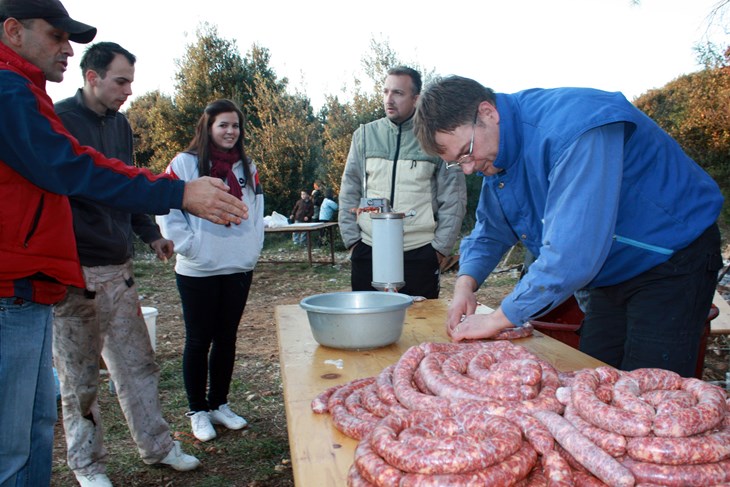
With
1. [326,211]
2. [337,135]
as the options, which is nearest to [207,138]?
[326,211]

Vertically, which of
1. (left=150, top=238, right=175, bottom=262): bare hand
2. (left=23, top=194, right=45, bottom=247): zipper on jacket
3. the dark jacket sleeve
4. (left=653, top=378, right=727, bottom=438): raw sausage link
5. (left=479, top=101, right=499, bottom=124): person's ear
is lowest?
(left=653, top=378, right=727, bottom=438): raw sausage link

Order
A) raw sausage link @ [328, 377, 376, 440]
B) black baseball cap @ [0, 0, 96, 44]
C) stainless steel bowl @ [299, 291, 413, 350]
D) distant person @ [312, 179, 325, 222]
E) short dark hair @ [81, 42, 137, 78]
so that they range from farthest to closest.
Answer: distant person @ [312, 179, 325, 222] < short dark hair @ [81, 42, 137, 78] < stainless steel bowl @ [299, 291, 413, 350] < black baseball cap @ [0, 0, 96, 44] < raw sausage link @ [328, 377, 376, 440]

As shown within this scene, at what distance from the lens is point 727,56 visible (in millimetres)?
13008

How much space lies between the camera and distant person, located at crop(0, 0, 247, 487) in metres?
2.05

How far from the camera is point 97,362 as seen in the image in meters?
3.20

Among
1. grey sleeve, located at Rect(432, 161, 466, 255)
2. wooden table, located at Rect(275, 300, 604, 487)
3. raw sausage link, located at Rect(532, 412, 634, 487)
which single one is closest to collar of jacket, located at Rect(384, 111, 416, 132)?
grey sleeve, located at Rect(432, 161, 466, 255)

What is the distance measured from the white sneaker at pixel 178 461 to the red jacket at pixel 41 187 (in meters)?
1.67

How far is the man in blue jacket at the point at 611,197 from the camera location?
6.42 ft

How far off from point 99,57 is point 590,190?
2.72 m

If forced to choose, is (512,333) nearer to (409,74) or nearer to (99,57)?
(409,74)

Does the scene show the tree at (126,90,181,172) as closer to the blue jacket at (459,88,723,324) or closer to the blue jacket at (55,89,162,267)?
the blue jacket at (55,89,162,267)

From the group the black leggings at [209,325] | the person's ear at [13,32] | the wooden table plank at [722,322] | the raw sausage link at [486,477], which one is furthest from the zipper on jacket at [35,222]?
the wooden table plank at [722,322]

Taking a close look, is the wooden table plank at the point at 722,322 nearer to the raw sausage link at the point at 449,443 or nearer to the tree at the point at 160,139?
the raw sausage link at the point at 449,443

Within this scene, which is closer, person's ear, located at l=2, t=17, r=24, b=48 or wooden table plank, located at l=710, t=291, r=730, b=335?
person's ear, located at l=2, t=17, r=24, b=48
